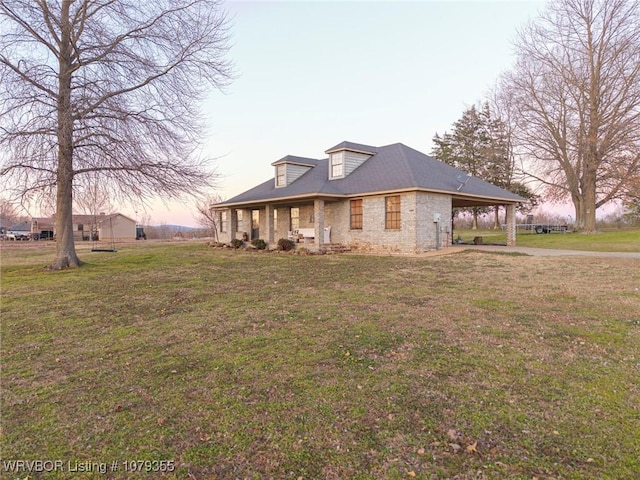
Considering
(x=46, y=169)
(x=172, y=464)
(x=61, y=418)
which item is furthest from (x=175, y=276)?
(x=172, y=464)

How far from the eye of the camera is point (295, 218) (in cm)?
2150

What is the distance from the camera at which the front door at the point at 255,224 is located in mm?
24797

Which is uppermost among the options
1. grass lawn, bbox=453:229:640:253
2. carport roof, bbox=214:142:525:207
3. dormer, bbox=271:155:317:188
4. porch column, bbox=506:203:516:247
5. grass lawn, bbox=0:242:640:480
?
dormer, bbox=271:155:317:188

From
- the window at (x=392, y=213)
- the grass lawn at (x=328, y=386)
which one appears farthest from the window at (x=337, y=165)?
the grass lawn at (x=328, y=386)

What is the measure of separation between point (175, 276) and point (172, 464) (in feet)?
29.0

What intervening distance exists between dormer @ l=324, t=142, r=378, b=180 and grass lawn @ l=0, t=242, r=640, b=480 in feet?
43.7

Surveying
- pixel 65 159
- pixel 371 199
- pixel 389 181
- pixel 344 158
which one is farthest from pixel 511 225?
pixel 65 159


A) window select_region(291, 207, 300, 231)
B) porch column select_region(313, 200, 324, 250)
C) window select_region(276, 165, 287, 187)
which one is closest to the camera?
porch column select_region(313, 200, 324, 250)

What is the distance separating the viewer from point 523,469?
2201 mm

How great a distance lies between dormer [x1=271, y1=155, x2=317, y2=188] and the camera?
2178cm

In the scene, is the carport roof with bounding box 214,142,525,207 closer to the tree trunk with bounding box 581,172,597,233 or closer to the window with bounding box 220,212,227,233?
the window with bounding box 220,212,227,233

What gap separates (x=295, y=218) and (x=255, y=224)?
187 inches

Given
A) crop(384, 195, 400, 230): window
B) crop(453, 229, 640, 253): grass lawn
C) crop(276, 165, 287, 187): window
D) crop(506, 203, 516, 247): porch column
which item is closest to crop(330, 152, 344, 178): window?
crop(276, 165, 287, 187): window

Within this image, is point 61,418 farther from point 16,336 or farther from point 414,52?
point 414,52
